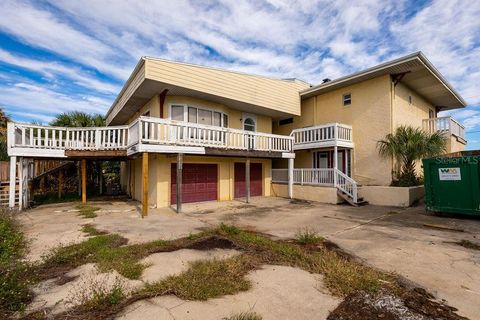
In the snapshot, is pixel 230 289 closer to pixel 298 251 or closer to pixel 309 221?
pixel 298 251

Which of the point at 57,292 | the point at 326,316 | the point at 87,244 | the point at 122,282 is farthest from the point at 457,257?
the point at 87,244

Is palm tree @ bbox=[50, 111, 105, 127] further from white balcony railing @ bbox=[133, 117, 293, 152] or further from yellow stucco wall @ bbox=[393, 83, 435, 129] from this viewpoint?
yellow stucco wall @ bbox=[393, 83, 435, 129]

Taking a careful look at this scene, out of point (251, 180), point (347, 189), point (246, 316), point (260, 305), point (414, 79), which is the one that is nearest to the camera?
point (246, 316)

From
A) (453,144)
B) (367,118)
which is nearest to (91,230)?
(367,118)

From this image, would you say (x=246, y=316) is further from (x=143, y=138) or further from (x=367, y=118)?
(x=367, y=118)

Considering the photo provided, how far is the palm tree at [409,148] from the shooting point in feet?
37.3

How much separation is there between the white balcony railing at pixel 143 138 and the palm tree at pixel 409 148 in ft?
21.5

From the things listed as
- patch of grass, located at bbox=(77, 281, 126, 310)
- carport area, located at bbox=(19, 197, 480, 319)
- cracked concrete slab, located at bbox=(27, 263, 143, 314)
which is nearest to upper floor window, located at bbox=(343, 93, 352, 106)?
carport area, located at bbox=(19, 197, 480, 319)

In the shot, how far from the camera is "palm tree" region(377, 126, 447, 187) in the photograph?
1136 cm

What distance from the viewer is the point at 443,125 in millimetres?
15000

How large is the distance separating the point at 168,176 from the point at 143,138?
2.75 m

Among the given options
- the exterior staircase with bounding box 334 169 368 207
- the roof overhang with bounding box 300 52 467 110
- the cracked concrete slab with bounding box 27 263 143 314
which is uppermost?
the roof overhang with bounding box 300 52 467 110

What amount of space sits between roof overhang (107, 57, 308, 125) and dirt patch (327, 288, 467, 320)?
31.5 ft

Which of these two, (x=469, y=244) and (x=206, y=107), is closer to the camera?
(x=469, y=244)
